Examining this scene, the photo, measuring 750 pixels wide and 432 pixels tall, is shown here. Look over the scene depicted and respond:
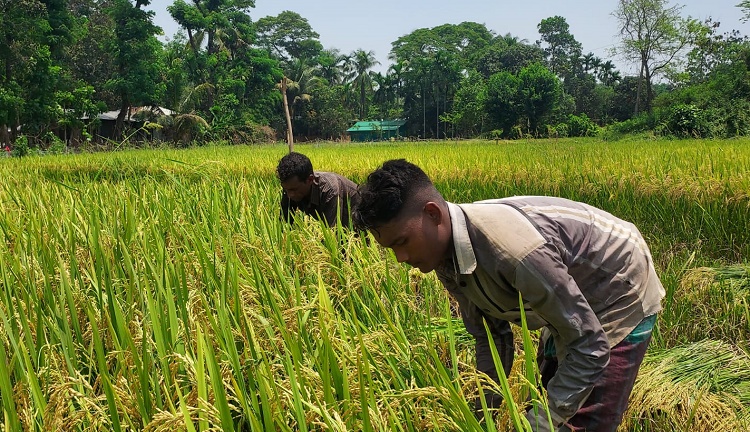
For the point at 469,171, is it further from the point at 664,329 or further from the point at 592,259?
the point at 592,259

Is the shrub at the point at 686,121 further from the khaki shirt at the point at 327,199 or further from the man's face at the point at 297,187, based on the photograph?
the man's face at the point at 297,187

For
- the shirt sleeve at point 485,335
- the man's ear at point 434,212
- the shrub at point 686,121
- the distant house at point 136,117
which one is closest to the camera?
the man's ear at point 434,212

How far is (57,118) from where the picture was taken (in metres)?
20.2

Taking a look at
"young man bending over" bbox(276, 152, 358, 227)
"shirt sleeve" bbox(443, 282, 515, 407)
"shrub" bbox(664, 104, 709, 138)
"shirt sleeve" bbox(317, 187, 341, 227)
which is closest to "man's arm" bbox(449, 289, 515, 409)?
"shirt sleeve" bbox(443, 282, 515, 407)

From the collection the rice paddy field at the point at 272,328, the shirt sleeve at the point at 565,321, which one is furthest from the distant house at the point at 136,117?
the shirt sleeve at the point at 565,321

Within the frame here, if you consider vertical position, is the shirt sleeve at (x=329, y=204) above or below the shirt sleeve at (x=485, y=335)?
above

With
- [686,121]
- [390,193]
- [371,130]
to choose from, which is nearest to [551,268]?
[390,193]

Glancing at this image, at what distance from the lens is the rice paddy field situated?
3.97 ft

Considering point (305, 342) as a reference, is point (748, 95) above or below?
above

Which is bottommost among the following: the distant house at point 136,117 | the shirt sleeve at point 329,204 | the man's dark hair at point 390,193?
the shirt sleeve at point 329,204

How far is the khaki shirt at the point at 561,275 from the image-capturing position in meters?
1.24

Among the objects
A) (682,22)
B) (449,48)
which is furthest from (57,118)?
(449,48)

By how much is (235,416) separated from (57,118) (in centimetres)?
2197

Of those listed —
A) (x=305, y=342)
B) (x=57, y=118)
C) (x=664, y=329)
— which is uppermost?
(x=57, y=118)
